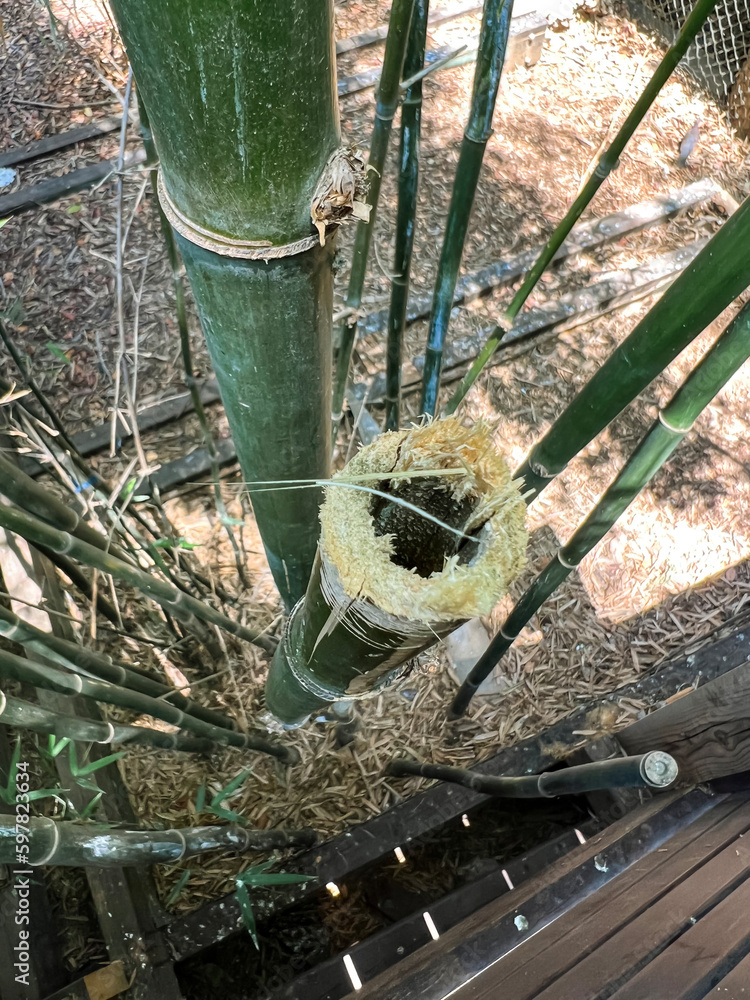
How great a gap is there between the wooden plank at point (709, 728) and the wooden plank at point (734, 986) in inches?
15.4

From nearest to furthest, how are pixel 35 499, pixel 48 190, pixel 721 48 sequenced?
pixel 35 499, pixel 48 190, pixel 721 48

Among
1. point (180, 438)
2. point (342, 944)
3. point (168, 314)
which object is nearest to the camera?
point (342, 944)

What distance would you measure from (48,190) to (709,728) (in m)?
2.70

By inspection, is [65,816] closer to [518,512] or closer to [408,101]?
[518,512]

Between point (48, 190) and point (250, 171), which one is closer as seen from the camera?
point (250, 171)

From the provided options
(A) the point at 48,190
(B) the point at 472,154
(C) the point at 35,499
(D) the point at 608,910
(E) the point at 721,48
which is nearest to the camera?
(C) the point at 35,499

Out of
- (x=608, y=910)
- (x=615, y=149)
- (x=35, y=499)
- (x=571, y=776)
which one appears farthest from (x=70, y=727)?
(x=615, y=149)

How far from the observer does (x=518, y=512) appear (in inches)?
19.8

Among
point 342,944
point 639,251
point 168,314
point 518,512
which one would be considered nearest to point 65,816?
point 342,944

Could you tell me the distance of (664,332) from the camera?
61 cm

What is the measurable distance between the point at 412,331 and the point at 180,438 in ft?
2.89

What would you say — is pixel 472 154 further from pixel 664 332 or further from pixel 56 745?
pixel 56 745

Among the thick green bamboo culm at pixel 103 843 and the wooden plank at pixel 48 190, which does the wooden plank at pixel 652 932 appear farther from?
the wooden plank at pixel 48 190

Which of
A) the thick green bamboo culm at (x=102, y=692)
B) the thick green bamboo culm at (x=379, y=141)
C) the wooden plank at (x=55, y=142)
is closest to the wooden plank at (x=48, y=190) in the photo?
the wooden plank at (x=55, y=142)
